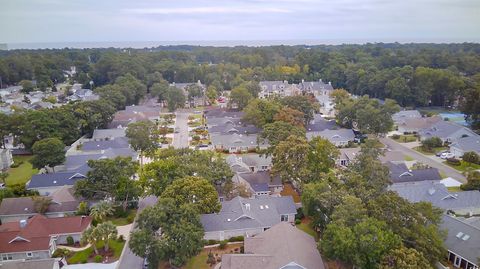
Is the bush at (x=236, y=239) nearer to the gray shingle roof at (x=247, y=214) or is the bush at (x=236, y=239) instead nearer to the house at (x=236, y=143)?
the gray shingle roof at (x=247, y=214)

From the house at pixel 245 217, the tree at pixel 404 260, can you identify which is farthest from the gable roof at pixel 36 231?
the tree at pixel 404 260

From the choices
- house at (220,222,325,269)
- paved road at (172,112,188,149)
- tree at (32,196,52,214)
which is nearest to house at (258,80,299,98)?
paved road at (172,112,188,149)

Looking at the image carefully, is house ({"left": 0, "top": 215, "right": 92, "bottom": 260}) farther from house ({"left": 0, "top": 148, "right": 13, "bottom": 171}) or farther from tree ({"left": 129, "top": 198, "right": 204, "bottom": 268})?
house ({"left": 0, "top": 148, "right": 13, "bottom": 171})

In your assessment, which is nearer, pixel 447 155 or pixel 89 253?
pixel 89 253

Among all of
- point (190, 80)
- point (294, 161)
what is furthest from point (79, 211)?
point (190, 80)

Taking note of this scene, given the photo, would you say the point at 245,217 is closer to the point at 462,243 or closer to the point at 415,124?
the point at 462,243

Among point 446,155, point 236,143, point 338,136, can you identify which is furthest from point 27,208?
point 446,155
